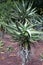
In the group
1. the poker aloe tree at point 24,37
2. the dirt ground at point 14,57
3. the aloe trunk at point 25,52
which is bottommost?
the dirt ground at point 14,57

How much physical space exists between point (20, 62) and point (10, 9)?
3.51m

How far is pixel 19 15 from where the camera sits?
840cm

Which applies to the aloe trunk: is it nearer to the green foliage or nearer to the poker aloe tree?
the poker aloe tree

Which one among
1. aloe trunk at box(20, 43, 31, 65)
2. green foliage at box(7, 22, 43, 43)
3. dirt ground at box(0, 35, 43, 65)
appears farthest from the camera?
dirt ground at box(0, 35, 43, 65)

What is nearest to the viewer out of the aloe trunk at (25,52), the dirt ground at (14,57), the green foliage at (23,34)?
the green foliage at (23,34)

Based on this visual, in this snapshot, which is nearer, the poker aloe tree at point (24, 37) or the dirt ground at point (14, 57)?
the poker aloe tree at point (24, 37)

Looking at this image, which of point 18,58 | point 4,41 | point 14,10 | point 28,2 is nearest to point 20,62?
point 18,58

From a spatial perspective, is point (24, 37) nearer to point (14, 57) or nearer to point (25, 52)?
point (25, 52)

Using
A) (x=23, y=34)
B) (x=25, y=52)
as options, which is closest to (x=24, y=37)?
(x=23, y=34)

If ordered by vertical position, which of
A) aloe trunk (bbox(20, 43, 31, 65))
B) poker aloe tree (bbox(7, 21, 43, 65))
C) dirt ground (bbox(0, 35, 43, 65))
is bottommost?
dirt ground (bbox(0, 35, 43, 65))

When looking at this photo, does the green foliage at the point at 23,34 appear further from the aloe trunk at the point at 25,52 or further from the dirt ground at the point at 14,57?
the dirt ground at the point at 14,57

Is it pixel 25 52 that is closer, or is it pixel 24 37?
pixel 24 37

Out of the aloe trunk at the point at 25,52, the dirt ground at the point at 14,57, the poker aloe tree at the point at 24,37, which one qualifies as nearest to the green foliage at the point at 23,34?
the poker aloe tree at the point at 24,37

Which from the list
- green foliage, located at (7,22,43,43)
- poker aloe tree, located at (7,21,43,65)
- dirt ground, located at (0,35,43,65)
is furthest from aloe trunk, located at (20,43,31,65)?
dirt ground, located at (0,35,43,65)
